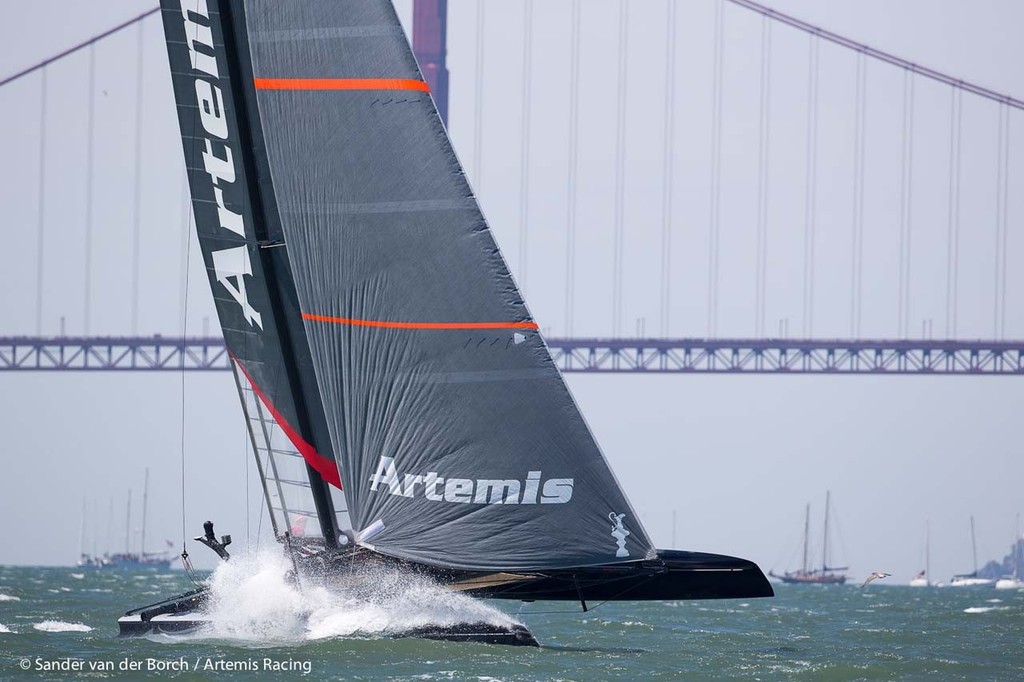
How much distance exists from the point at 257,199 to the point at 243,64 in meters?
0.73

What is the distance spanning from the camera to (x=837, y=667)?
32.2ft

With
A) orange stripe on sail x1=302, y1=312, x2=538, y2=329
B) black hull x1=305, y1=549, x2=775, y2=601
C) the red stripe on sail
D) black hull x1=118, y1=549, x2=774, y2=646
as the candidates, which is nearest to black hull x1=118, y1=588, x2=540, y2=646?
black hull x1=118, y1=549, x2=774, y2=646

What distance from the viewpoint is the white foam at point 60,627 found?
12070 mm

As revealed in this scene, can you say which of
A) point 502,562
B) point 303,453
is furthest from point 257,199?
point 502,562

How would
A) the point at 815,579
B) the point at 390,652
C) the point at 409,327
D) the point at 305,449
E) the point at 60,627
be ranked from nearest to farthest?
the point at 409,327 → the point at 390,652 → the point at 305,449 → the point at 60,627 → the point at 815,579

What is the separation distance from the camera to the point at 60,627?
12.4 m

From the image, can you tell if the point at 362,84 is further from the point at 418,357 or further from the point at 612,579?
the point at 612,579

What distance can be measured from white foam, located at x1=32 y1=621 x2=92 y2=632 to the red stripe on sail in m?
2.97

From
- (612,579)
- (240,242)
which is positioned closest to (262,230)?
(240,242)

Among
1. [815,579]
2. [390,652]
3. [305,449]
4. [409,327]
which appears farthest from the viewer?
[815,579]

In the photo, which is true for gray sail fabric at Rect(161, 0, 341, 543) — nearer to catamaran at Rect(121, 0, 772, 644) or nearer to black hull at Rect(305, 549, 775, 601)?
catamaran at Rect(121, 0, 772, 644)

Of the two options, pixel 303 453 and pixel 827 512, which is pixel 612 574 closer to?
pixel 303 453

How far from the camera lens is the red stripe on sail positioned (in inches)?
387

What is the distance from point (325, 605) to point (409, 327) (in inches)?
62.4
